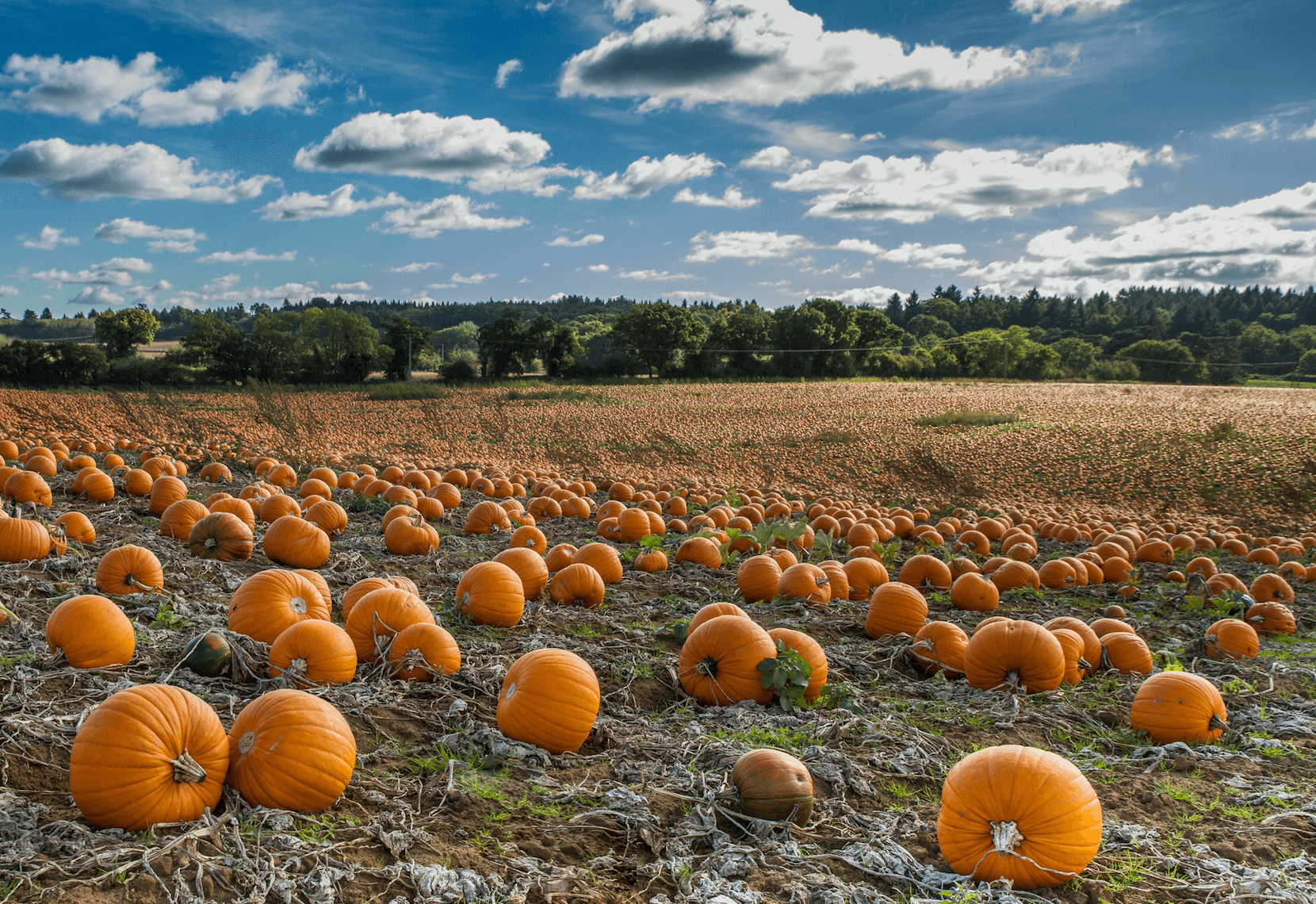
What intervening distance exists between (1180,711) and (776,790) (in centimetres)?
274

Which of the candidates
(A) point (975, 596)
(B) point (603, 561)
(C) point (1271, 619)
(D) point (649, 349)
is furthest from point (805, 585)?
(D) point (649, 349)

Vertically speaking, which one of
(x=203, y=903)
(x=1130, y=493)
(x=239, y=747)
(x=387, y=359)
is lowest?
(x=1130, y=493)

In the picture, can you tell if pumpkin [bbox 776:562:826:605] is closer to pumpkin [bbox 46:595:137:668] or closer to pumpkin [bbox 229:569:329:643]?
pumpkin [bbox 229:569:329:643]

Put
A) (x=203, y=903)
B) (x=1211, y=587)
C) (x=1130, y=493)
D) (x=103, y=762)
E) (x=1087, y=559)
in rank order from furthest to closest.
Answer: (x=1130, y=493) < (x=1087, y=559) < (x=1211, y=587) < (x=103, y=762) < (x=203, y=903)

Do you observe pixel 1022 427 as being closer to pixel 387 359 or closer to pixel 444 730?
pixel 444 730

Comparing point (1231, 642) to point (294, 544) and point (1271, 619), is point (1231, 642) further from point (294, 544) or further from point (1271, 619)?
point (294, 544)

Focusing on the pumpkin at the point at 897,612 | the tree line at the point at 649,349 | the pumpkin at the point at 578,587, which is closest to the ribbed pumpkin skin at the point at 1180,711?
the pumpkin at the point at 897,612

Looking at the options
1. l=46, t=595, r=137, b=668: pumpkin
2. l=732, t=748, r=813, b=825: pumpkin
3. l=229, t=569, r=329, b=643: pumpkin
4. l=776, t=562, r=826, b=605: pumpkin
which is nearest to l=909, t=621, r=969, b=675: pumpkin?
l=776, t=562, r=826, b=605: pumpkin

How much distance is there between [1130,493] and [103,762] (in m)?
20.7

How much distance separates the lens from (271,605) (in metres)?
4.35

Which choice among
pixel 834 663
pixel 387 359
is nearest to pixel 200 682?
pixel 834 663

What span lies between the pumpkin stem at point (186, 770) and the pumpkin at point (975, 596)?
6293 millimetres

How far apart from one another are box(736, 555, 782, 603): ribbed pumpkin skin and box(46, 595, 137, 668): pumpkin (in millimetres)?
4676

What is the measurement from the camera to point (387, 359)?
51594 mm
